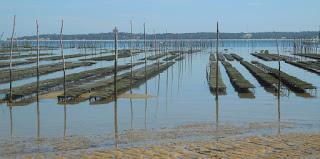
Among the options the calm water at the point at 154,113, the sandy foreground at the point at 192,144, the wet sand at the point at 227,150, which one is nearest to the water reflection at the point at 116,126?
the sandy foreground at the point at 192,144

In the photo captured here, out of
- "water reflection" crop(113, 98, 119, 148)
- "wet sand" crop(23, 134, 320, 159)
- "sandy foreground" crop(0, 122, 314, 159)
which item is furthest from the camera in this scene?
"water reflection" crop(113, 98, 119, 148)

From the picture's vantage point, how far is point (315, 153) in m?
15.2

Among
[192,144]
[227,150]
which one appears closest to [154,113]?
[192,144]

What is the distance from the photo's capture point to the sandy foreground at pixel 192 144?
15.5m

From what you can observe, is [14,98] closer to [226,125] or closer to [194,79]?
[226,125]

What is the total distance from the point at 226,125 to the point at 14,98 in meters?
14.9

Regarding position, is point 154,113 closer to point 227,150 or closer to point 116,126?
point 116,126

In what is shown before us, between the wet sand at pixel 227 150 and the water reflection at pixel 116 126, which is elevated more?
the wet sand at pixel 227 150

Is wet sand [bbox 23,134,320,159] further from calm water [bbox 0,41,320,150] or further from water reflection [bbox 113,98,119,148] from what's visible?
calm water [bbox 0,41,320,150]

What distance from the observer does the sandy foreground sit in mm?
15492

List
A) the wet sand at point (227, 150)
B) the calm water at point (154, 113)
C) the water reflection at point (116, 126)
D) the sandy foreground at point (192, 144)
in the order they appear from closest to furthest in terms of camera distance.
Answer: the wet sand at point (227, 150) → the sandy foreground at point (192, 144) → the water reflection at point (116, 126) → the calm water at point (154, 113)

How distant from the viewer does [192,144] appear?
57.1 ft

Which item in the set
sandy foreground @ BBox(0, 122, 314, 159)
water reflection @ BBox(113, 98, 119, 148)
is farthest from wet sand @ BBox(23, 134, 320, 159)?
water reflection @ BBox(113, 98, 119, 148)

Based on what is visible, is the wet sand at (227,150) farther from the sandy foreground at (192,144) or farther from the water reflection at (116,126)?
the water reflection at (116,126)
